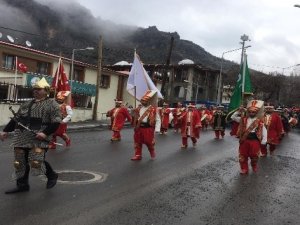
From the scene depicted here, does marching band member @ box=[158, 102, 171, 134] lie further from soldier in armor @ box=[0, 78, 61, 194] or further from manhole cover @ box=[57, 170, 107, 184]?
soldier in armor @ box=[0, 78, 61, 194]

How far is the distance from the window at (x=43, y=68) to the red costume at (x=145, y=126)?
2398 cm

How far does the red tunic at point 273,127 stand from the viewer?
16906 mm

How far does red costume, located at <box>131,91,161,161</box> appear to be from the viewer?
1216 centimetres

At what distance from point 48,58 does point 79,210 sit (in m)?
30.0

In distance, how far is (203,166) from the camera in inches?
474

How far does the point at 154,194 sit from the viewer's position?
7992 mm

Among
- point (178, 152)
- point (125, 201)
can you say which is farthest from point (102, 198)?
point (178, 152)

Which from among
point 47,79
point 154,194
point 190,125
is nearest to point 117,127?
point 190,125

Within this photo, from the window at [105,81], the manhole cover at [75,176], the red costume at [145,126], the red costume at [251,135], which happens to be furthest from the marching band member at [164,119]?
the window at [105,81]

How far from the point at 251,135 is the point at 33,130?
540 cm

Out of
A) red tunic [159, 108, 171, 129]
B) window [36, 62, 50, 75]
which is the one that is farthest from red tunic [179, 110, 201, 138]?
window [36, 62, 50, 75]

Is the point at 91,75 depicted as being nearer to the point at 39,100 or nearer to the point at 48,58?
the point at 48,58

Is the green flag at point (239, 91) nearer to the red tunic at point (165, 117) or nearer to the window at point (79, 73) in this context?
the red tunic at point (165, 117)

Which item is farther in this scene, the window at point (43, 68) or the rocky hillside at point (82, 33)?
the rocky hillside at point (82, 33)
